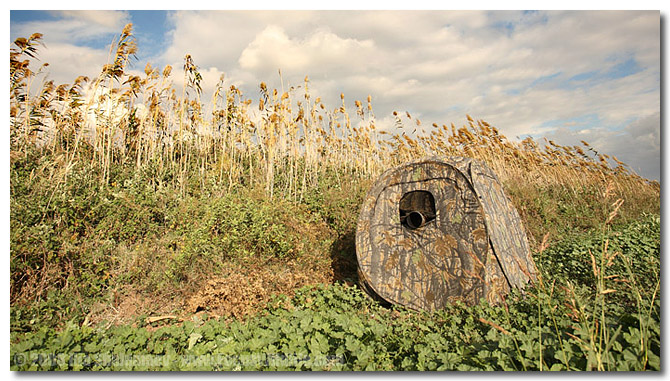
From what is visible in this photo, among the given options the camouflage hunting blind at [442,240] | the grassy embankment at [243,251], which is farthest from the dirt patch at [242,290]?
the camouflage hunting blind at [442,240]

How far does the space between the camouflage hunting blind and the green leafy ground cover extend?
217 mm

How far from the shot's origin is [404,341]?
106 inches

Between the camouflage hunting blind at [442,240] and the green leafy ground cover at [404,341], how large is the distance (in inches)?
8.5

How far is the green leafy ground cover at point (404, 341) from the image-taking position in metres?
2.12

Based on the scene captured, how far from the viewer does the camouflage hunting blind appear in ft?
10.7

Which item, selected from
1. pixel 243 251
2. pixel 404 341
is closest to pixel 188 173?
pixel 243 251

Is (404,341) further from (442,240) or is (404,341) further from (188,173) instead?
(188,173)

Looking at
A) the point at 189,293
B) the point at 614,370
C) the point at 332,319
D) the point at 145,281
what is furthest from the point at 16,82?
the point at 614,370

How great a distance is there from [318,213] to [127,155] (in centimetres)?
358

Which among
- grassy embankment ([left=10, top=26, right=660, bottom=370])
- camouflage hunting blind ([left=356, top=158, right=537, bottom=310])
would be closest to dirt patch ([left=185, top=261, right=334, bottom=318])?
grassy embankment ([left=10, top=26, right=660, bottom=370])

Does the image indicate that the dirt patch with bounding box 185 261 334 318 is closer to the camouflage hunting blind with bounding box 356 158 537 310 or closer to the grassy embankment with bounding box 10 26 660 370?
the grassy embankment with bounding box 10 26 660 370

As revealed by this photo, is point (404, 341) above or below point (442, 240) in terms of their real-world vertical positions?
below

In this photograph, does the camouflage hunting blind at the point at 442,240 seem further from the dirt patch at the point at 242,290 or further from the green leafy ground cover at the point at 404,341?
the dirt patch at the point at 242,290

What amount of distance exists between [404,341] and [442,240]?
1193 millimetres
